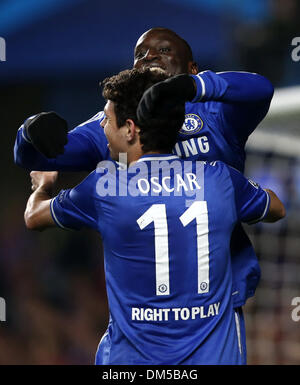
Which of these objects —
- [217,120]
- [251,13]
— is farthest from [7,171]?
[217,120]

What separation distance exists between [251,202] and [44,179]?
75 cm

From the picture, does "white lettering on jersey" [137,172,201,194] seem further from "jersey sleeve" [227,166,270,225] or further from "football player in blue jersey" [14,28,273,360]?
"football player in blue jersey" [14,28,273,360]

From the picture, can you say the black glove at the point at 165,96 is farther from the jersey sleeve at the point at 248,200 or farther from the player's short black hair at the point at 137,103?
the jersey sleeve at the point at 248,200

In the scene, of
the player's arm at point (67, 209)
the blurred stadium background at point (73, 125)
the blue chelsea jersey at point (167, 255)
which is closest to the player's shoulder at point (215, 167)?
the blue chelsea jersey at point (167, 255)

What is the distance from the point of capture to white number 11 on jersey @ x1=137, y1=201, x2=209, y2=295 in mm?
2084

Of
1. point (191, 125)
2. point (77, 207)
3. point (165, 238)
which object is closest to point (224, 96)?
point (191, 125)

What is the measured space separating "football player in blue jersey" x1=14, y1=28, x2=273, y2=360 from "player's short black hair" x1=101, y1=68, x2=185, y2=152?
0.15 meters

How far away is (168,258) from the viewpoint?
209 centimetres

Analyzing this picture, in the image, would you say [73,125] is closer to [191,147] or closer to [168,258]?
[191,147]

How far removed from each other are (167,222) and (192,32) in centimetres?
675

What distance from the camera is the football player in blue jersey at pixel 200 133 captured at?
2.17 metres

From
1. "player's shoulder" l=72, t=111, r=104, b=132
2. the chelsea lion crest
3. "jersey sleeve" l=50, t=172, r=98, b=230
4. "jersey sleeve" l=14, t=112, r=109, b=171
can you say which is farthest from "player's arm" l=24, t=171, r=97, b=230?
the chelsea lion crest

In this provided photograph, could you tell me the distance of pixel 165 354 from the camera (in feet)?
6.81

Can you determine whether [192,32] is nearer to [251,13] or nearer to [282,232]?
[251,13]
